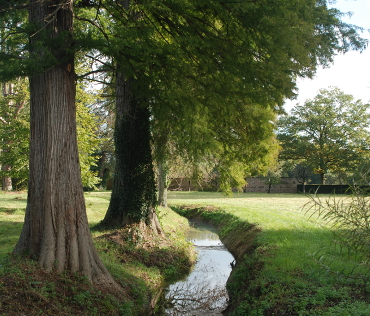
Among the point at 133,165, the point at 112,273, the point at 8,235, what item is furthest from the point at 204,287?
the point at 8,235

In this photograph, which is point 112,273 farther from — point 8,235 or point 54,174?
point 8,235

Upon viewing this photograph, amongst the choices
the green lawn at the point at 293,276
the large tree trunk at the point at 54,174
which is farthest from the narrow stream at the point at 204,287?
the large tree trunk at the point at 54,174

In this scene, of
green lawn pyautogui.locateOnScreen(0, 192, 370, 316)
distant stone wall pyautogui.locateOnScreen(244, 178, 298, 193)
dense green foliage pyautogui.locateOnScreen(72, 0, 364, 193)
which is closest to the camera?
green lawn pyautogui.locateOnScreen(0, 192, 370, 316)

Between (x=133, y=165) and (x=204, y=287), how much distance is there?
4019 mm

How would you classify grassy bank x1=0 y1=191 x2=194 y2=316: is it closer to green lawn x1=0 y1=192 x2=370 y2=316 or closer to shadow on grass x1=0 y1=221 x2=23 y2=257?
shadow on grass x1=0 y1=221 x2=23 y2=257

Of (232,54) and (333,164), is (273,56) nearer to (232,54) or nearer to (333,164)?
(232,54)

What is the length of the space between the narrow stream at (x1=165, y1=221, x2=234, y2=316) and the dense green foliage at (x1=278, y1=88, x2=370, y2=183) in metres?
30.4

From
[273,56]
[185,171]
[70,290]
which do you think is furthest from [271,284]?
[185,171]

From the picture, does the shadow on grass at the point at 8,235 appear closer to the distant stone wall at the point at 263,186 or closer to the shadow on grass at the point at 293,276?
the shadow on grass at the point at 293,276

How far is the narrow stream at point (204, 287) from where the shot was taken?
293 inches

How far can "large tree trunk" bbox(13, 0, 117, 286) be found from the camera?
6.31 meters

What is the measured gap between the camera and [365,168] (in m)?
5.09

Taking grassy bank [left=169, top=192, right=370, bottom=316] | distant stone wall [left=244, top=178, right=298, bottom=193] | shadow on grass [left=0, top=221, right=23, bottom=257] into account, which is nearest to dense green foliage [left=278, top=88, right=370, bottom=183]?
distant stone wall [left=244, top=178, right=298, bottom=193]

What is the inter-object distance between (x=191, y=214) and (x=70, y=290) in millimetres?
16670
